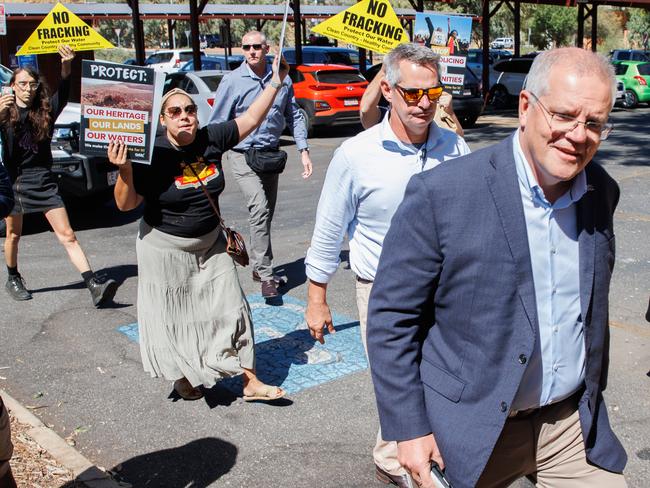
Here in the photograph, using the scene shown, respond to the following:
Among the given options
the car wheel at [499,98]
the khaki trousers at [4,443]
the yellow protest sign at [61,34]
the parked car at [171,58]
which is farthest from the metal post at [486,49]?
the khaki trousers at [4,443]

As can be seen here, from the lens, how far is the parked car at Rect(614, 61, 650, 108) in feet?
86.7

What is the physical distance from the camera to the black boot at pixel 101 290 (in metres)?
7.11

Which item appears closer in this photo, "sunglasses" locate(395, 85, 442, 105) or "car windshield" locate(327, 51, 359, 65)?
"sunglasses" locate(395, 85, 442, 105)

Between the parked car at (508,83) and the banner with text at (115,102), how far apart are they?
23.6 meters

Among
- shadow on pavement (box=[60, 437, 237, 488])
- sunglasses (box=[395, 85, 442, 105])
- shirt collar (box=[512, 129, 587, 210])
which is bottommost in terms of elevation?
shadow on pavement (box=[60, 437, 237, 488])

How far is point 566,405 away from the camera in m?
2.65

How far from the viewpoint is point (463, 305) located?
242 centimetres

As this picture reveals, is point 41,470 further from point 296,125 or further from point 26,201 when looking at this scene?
point 296,125

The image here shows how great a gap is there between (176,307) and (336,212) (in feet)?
5.17

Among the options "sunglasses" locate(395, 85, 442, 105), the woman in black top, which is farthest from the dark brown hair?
"sunglasses" locate(395, 85, 442, 105)

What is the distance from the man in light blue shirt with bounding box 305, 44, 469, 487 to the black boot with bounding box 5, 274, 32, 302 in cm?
430

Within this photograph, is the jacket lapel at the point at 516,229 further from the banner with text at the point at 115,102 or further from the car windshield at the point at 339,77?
the car windshield at the point at 339,77

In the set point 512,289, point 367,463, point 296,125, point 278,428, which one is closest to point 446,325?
point 512,289

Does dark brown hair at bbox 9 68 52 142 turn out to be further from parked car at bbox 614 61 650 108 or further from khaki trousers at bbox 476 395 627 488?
parked car at bbox 614 61 650 108
